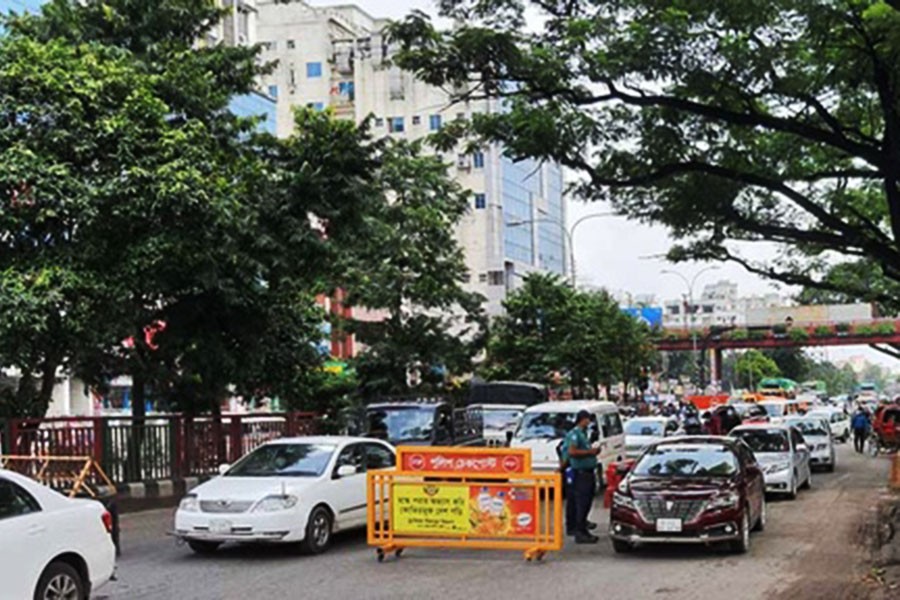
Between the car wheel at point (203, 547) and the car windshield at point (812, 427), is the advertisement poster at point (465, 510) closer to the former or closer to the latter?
the car wheel at point (203, 547)

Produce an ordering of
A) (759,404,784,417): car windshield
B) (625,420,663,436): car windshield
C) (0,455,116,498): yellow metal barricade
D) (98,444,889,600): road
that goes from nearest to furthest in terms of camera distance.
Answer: (98,444,889,600): road, (0,455,116,498): yellow metal barricade, (625,420,663,436): car windshield, (759,404,784,417): car windshield

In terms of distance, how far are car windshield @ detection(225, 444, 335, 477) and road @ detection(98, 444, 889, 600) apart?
99 cm

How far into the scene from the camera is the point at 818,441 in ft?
106

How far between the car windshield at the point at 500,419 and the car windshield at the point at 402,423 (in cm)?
882

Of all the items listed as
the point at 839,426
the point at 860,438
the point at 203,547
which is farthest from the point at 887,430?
the point at 203,547

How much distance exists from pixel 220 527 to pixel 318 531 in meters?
1.39

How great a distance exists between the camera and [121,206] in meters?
19.3

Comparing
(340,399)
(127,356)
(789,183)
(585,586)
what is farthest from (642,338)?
(585,586)

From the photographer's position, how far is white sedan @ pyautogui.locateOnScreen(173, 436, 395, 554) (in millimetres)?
13641

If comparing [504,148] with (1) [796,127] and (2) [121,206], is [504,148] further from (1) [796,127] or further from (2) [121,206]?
(2) [121,206]

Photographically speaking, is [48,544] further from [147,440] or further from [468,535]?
[147,440]

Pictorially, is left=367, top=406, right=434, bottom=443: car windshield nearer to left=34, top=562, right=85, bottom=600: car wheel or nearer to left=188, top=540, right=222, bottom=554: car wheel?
left=188, top=540, right=222, bottom=554: car wheel

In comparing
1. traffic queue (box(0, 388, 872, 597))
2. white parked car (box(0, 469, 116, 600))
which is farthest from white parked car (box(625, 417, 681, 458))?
white parked car (box(0, 469, 116, 600))

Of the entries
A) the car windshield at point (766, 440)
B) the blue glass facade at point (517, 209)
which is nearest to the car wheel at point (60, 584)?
the car windshield at point (766, 440)
